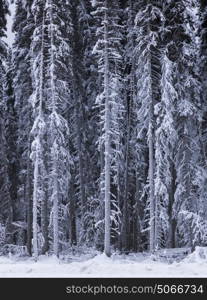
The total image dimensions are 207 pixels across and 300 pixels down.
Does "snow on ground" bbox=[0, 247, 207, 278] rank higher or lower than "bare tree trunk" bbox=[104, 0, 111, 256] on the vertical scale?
lower

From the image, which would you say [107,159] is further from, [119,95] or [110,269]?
[110,269]

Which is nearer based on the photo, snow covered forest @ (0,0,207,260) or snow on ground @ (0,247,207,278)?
snow on ground @ (0,247,207,278)

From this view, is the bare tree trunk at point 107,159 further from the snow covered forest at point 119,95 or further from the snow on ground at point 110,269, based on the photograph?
the snow on ground at point 110,269

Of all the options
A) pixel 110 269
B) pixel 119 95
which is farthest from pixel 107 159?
pixel 110 269

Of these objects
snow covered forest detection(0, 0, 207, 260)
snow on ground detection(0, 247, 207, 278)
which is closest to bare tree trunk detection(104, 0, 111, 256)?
snow covered forest detection(0, 0, 207, 260)

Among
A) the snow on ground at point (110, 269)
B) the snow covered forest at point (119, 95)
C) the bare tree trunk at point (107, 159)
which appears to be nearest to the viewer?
the snow on ground at point (110, 269)

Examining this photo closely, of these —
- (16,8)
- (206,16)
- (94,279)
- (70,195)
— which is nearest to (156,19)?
(206,16)

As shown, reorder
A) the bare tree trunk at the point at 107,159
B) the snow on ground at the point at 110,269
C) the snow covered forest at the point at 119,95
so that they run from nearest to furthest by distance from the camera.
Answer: the snow on ground at the point at 110,269, the bare tree trunk at the point at 107,159, the snow covered forest at the point at 119,95

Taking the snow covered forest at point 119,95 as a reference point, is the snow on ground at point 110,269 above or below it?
below

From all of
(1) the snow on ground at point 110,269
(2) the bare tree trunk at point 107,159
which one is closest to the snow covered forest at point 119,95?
(2) the bare tree trunk at point 107,159

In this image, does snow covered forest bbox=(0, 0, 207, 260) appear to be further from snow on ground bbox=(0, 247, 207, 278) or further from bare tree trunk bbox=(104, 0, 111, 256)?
snow on ground bbox=(0, 247, 207, 278)

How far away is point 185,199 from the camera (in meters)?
24.4

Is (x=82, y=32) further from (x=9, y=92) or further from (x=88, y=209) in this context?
(x=88, y=209)

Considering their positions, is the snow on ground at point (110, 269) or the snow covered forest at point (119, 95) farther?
the snow covered forest at point (119, 95)
